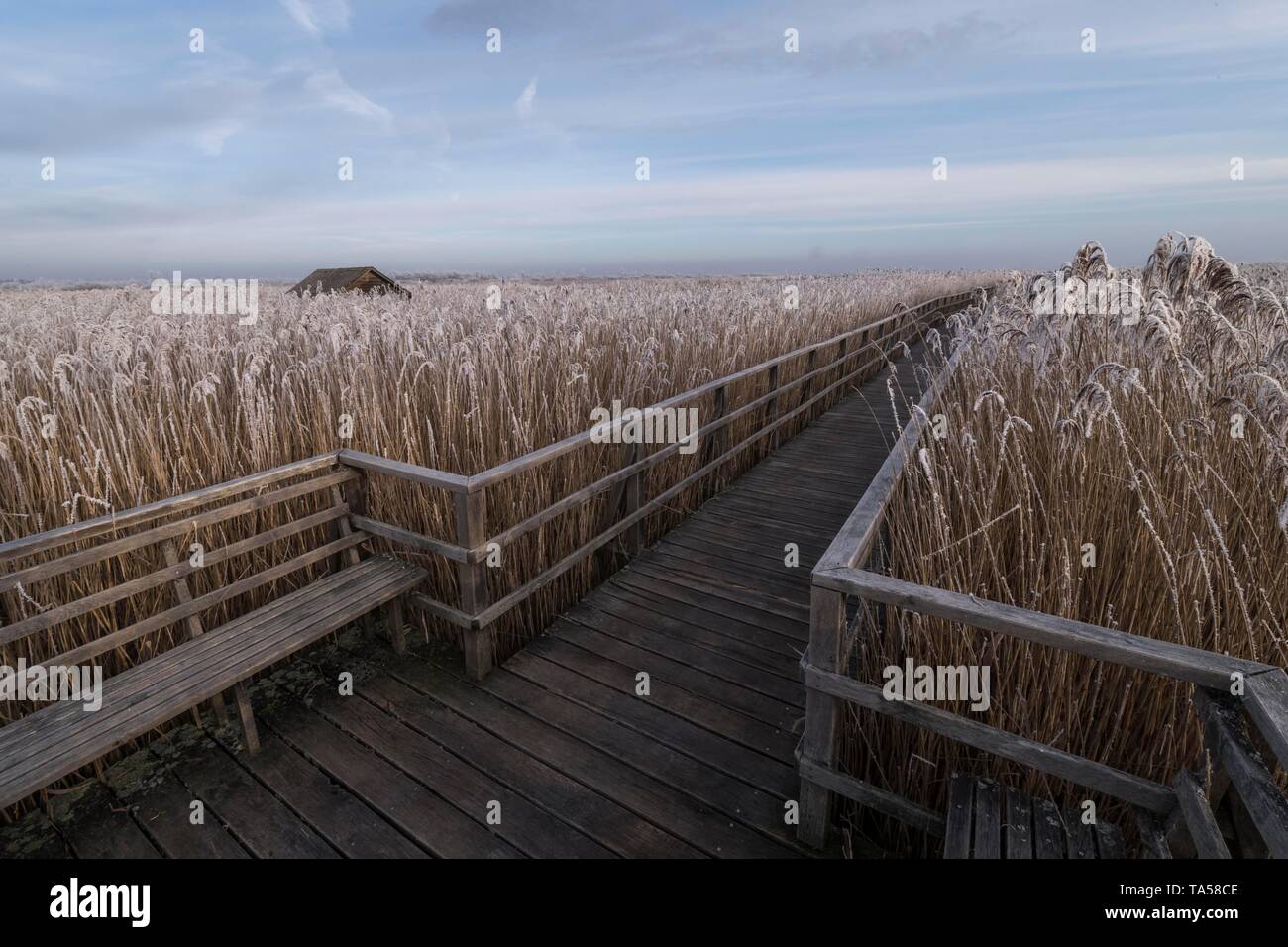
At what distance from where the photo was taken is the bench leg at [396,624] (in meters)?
3.17

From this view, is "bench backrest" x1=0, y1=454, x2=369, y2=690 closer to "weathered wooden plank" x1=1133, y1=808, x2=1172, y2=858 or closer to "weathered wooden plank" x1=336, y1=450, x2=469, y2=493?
"weathered wooden plank" x1=336, y1=450, x2=469, y2=493

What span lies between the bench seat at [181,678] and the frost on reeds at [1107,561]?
7.29 ft

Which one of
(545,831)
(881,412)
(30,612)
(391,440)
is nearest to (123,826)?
(30,612)

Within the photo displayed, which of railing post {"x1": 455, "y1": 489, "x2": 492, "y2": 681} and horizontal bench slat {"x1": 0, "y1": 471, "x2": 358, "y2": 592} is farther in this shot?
railing post {"x1": 455, "y1": 489, "x2": 492, "y2": 681}

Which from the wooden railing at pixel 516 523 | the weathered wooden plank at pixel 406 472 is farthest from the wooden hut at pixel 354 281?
the weathered wooden plank at pixel 406 472

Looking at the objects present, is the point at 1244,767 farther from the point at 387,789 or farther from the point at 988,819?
the point at 387,789

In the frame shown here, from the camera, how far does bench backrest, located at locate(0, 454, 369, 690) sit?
2186mm

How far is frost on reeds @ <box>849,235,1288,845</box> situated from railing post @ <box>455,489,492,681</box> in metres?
1.71

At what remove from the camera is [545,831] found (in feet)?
7.16

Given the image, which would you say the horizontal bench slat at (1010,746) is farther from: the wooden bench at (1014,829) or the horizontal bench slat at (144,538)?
the horizontal bench slat at (144,538)

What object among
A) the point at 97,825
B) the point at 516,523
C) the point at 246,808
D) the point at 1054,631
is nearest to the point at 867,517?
the point at 1054,631

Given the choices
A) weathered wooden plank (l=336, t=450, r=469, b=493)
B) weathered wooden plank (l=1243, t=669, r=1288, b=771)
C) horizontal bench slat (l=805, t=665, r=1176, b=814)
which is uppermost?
weathered wooden plank (l=336, t=450, r=469, b=493)

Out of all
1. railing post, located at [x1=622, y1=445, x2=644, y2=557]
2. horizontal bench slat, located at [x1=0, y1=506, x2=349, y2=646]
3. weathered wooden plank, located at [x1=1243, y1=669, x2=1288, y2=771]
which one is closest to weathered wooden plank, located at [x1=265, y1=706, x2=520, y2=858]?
horizontal bench slat, located at [x1=0, y1=506, x2=349, y2=646]
